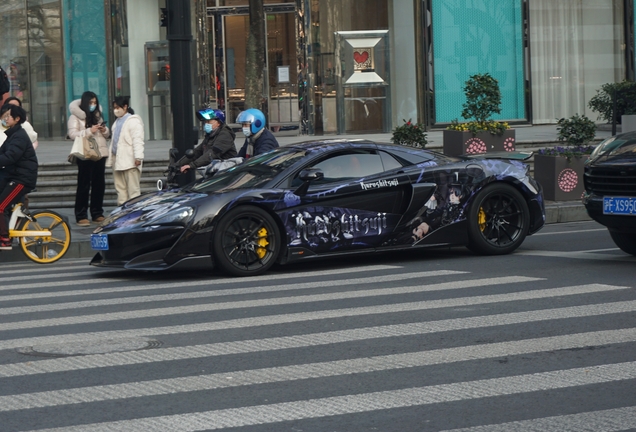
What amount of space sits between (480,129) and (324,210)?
7.42 meters

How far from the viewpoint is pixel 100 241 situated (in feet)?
34.4

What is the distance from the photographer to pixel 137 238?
1018 centimetres

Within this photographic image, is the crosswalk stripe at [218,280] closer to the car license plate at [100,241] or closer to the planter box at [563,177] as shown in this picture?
the car license plate at [100,241]

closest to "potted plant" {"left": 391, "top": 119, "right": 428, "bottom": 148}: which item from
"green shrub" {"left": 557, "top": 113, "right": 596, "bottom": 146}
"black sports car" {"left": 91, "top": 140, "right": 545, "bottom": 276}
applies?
"green shrub" {"left": 557, "top": 113, "right": 596, "bottom": 146}

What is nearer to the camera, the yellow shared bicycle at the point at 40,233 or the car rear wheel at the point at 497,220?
the car rear wheel at the point at 497,220

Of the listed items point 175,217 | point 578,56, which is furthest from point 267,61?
point 175,217

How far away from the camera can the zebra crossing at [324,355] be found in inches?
206

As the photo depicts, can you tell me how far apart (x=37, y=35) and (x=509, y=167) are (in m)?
17.5

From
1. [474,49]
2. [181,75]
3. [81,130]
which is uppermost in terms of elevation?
[474,49]

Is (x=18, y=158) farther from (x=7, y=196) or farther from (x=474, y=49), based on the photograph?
(x=474, y=49)

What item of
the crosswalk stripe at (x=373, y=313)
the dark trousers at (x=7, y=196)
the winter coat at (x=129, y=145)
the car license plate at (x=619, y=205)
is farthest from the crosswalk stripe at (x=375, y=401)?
the winter coat at (x=129, y=145)

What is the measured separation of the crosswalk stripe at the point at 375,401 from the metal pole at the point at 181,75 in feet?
28.8

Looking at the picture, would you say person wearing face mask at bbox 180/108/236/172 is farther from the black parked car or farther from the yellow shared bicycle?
the black parked car

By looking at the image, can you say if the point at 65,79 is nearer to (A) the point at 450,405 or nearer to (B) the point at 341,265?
(B) the point at 341,265
